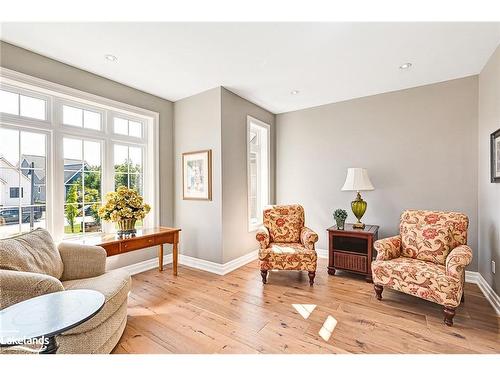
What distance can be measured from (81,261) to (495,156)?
4.05 metres

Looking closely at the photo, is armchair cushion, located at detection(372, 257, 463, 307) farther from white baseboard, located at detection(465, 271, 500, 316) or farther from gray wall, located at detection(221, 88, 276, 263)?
gray wall, located at detection(221, 88, 276, 263)

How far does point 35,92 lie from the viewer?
8.40 feet

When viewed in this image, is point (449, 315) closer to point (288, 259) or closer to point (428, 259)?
point (428, 259)

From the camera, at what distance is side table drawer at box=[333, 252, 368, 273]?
3.07m

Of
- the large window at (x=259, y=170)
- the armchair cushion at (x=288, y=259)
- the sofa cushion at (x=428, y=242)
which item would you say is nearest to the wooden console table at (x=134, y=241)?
the armchair cushion at (x=288, y=259)

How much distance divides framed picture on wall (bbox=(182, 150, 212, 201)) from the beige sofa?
1.61 m

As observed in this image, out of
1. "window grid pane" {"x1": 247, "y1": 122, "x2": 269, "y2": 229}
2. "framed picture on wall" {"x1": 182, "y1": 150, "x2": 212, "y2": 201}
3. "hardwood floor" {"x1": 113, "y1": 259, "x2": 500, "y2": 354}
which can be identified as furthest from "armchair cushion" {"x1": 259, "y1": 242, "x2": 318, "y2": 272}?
"window grid pane" {"x1": 247, "y1": 122, "x2": 269, "y2": 229}

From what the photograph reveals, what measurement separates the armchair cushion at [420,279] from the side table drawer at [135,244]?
8.32 ft

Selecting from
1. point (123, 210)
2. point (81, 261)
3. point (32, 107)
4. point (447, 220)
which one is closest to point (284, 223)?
point (447, 220)

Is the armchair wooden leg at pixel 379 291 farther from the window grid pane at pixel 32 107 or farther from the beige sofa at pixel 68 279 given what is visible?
the window grid pane at pixel 32 107

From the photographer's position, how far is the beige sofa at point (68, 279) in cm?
142

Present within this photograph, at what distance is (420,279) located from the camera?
2.21 m
